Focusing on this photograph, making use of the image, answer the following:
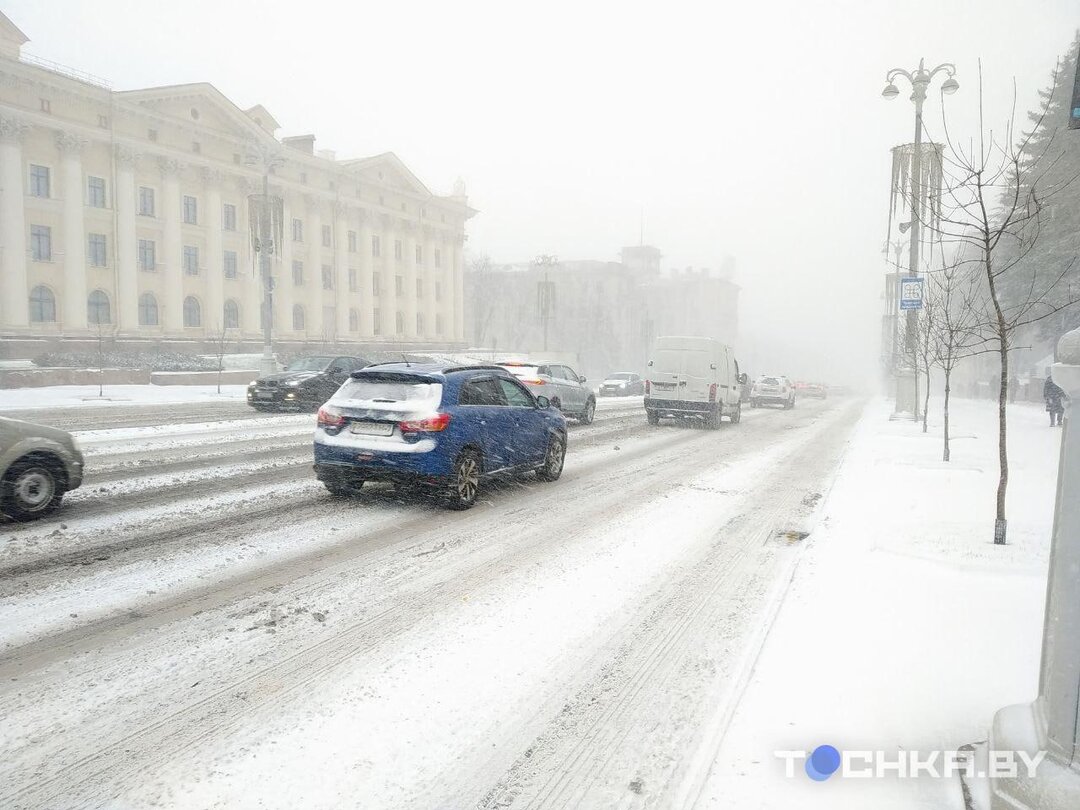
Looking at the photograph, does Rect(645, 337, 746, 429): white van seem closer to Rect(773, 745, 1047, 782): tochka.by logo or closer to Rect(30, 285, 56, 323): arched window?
Rect(773, 745, 1047, 782): tochka.by logo

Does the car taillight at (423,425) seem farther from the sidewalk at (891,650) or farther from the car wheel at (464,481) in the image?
the sidewalk at (891,650)

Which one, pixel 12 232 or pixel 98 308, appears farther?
pixel 98 308

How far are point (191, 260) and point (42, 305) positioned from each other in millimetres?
11385

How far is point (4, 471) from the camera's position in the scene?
696 cm

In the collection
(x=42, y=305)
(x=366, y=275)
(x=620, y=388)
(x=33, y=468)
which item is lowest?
(x=620, y=388)

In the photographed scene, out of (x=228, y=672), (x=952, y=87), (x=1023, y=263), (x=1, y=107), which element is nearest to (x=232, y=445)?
(x=228, y=672)

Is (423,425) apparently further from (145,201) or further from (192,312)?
(192,312)

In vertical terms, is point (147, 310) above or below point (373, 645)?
above

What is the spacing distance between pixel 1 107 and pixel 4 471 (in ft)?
156

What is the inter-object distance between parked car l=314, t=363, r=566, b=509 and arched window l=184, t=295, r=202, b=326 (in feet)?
171

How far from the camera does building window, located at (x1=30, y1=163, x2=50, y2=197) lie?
45000mm

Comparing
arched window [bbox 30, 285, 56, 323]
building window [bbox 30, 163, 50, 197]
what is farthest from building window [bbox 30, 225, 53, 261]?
building window [bbox 30, 163, 50, 197]

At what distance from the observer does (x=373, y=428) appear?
8.08m

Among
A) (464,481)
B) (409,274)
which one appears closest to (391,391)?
(464,481)
